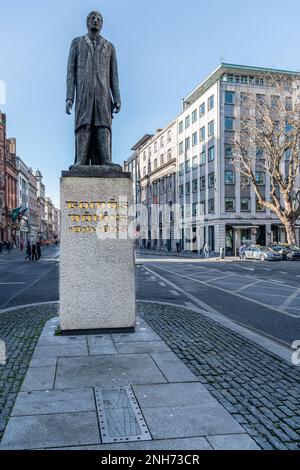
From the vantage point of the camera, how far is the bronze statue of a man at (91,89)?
24.4ft

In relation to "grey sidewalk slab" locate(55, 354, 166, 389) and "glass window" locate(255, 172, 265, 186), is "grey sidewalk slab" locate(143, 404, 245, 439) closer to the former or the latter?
"grey sidewalk slab" locate(55, 354, 166, 389)

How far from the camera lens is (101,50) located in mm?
7484

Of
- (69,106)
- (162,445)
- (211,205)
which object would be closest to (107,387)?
(162,445)

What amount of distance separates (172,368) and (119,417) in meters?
1.50

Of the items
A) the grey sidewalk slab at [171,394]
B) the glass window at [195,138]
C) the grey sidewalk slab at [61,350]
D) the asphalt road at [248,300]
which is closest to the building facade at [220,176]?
the glass window at [195,138]

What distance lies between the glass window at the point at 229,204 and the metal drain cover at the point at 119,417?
45.4 m

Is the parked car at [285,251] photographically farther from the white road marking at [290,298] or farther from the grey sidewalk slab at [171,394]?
the grey sidewalk slab at [171,394]

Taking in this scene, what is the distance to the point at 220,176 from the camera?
48.3 metres

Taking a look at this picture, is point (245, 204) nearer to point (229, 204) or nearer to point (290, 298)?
point (229, 204)

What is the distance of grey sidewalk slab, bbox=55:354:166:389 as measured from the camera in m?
4.43

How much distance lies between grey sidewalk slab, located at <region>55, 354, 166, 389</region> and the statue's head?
5.82 metres

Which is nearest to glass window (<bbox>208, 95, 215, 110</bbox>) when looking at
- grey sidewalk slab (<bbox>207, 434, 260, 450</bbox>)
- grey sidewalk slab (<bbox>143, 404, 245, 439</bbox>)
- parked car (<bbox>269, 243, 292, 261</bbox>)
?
parked car (<bbox>269, 243, 292, 261</bbox>)

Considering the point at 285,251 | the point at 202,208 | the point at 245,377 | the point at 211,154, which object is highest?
the point at 211,154

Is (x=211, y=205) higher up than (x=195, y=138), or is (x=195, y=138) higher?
(x=195, y=138)
